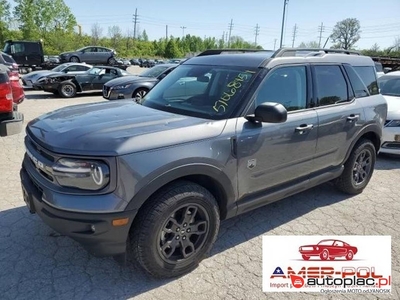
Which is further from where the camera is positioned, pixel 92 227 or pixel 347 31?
pixel 347 31

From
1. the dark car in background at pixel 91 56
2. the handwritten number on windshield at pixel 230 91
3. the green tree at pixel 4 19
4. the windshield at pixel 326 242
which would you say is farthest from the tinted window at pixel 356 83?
the green tree at pixel 4 19

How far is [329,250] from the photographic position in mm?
2984

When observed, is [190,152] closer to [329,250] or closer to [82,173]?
[82,173]

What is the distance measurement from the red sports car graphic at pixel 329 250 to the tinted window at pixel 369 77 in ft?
7.52

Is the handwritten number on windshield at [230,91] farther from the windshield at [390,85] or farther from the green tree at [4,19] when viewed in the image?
the green tree at [4,19]

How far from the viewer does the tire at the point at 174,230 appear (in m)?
2.33

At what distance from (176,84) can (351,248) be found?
2419 mm

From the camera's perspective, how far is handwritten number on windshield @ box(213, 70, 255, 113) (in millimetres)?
2830

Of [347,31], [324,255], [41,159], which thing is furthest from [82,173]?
[347,31]

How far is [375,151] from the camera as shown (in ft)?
14.5

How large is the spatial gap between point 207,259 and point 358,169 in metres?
2.62

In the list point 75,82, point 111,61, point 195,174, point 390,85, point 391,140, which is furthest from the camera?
point 111,61

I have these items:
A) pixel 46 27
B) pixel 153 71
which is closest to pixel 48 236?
pixel 153 71

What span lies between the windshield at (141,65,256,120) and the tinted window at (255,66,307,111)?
176 millimetres
